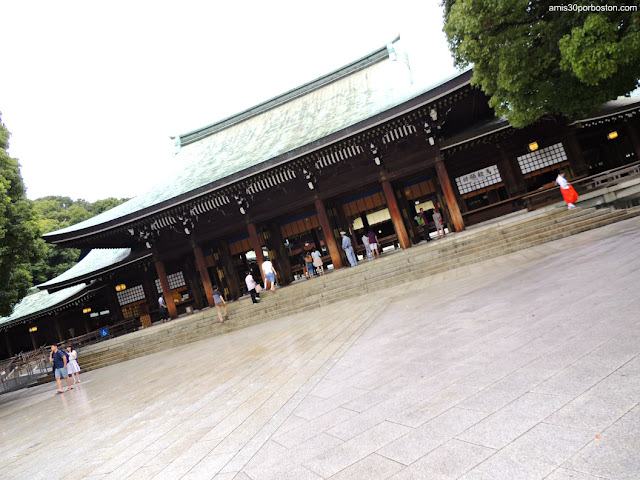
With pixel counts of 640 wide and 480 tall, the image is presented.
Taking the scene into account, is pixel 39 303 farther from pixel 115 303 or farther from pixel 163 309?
pixel 163 309

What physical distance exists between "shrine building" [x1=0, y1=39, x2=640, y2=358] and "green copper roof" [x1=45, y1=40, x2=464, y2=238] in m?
0.09

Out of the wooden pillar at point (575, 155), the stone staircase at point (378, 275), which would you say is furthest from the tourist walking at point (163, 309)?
the wooden pillar at point (575, 155)

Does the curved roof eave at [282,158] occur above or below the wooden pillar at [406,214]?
above

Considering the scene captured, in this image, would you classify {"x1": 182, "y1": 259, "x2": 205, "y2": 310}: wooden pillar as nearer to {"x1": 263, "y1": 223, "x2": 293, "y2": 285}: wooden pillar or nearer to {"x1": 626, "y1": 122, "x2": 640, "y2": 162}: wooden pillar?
{"x1": 263, "y1": 223, "x2": 293, "y2": 285}: wooden pillar

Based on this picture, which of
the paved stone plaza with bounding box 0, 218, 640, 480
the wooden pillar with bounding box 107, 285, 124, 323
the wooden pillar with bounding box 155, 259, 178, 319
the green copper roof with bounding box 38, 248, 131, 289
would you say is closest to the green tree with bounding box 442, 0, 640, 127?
the paved stone plaza with bounding box 0, 218, 640, 480

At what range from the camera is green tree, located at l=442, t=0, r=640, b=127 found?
6.24 metres

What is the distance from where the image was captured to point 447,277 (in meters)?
9.19

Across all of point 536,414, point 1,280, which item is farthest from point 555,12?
point 1,280

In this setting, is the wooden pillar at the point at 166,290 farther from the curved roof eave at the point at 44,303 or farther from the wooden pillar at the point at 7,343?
the wooden pillar at the point at 7,343

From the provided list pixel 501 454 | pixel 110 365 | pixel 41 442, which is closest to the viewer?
pixel 501 454

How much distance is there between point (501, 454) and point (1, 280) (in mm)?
14926

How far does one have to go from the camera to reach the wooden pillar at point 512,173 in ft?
49.6

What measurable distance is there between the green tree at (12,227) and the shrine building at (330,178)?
290 cm

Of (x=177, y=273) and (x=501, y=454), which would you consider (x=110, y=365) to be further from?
(x=501, y=454)
